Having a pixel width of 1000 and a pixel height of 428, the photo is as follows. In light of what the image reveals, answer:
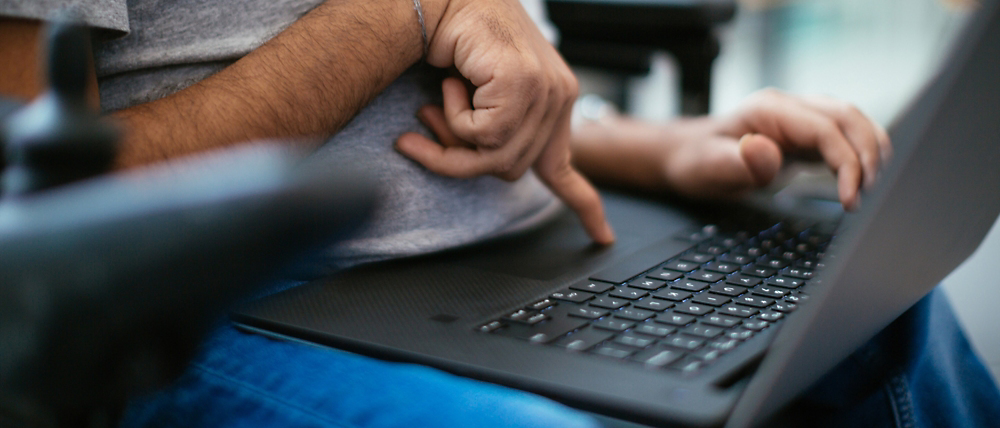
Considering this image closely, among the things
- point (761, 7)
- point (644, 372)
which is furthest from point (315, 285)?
point (761, 7)

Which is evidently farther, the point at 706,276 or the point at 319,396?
the point at 706,276

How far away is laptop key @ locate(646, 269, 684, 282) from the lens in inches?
19.9

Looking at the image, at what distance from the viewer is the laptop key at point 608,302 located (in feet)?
1.46

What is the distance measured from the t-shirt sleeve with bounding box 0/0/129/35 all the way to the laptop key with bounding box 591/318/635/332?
1.35 feet

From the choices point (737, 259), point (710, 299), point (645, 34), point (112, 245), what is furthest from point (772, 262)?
point (645, 34)

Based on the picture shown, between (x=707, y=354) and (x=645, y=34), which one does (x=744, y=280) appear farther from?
(x=645, y=34)

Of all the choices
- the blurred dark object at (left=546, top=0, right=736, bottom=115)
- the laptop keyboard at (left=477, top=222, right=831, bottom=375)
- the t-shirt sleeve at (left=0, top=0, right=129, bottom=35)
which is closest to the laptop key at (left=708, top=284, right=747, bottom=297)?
the laptop keyboard at (left=477, top=222, right=831, bottom=375)

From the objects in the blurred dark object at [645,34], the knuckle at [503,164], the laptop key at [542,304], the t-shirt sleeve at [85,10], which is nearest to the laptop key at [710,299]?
the laptop key at [542,304]

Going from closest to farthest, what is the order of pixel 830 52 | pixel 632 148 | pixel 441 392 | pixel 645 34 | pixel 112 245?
pixel 112 245 < pixel 441 392 < pixel 632 148 < pixel 645 34 < pixel 830 52

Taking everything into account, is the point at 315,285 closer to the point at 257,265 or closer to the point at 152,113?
the point at 152,113

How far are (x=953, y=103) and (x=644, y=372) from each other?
19cm

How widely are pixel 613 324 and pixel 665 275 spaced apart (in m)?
0.12

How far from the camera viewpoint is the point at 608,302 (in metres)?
0.45

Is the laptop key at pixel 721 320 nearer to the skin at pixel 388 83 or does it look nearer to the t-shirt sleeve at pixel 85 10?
the skin at pixel 388 83
